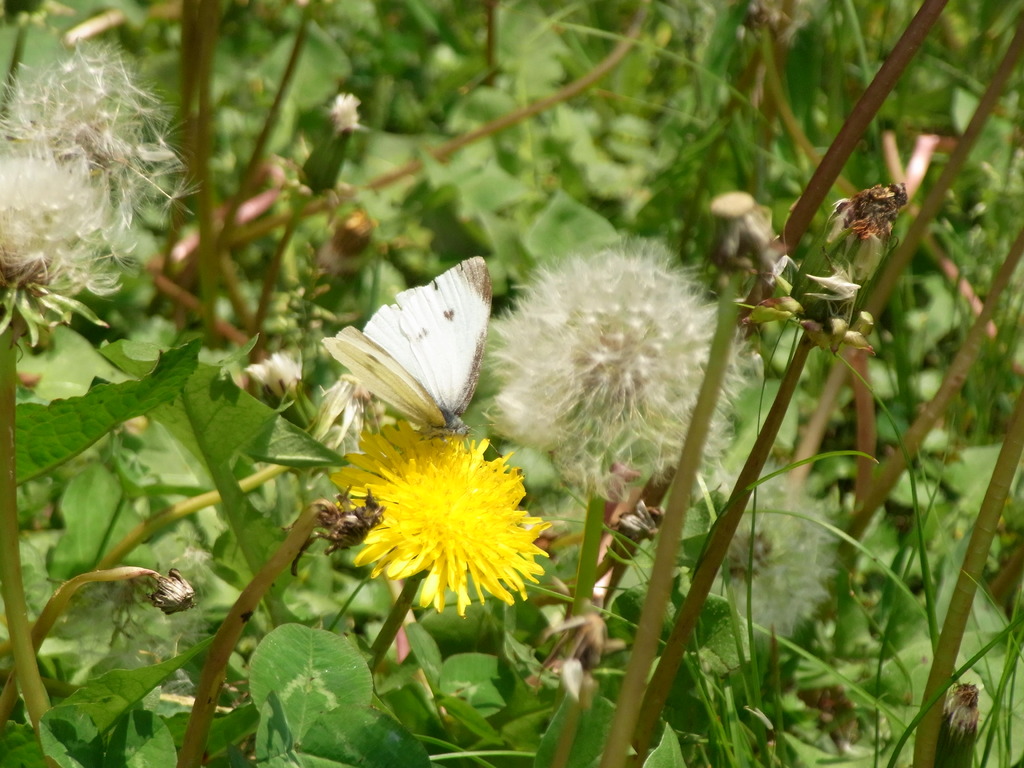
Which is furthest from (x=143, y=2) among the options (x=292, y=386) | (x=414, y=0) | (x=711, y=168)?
(x=292, y=386)

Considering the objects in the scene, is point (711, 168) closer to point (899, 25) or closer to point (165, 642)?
point (899, 25)

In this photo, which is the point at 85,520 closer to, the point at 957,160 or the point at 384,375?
the point at 384,375

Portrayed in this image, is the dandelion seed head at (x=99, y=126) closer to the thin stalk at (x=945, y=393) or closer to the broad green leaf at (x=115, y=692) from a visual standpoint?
the broad green leaf at (x=115, y=692)

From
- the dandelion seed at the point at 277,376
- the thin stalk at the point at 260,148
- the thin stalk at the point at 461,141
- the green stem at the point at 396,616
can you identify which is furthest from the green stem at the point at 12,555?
the thin stalk at the point at 461,141

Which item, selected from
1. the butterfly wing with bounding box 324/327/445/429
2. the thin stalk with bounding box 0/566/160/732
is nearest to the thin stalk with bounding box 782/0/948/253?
the butterfly wing with bounding box 324/327/445/429

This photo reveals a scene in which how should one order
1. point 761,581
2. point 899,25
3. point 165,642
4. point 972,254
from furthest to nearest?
point 899,25, point 972,254, point 761,581, point 165,642

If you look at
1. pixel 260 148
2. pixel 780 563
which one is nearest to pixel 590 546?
pixel 780 563

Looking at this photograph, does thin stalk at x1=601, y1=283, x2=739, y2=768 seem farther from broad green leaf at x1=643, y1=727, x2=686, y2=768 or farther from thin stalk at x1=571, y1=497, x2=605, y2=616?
thin stalk at x1=571, y1=497, x2=605, y2=616
